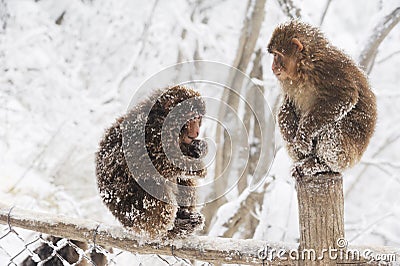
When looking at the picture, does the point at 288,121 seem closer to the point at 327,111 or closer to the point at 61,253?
the point at 327,111

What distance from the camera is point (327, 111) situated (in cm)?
97

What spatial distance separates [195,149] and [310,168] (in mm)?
289

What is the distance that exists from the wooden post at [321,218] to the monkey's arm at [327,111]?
0.11m

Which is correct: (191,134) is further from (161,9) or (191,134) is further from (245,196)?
(161,9)

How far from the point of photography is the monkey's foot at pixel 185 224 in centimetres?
113

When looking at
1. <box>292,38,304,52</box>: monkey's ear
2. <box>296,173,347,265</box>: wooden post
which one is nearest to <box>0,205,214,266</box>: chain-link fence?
<box>296,173,347,265</box>: wooden post

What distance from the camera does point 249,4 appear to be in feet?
8.97

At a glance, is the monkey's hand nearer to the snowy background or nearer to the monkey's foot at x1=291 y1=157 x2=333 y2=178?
the monkey's foot at x1=291 y1=157 x2=333 y2=178

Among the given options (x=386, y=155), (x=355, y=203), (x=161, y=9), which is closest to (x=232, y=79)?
(x=161, y=9)

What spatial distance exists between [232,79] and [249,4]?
0.56 metres

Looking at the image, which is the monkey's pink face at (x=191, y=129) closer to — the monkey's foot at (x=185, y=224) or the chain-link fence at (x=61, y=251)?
the monkey's foot at (x=185, y=224)

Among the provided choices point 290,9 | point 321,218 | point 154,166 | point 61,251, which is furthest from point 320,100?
point 290,9

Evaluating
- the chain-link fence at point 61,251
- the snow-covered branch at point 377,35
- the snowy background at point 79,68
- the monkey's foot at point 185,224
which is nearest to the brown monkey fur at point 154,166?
the monkey's foot at point 185,224

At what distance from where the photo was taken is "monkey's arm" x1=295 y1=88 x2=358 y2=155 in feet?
3.18
